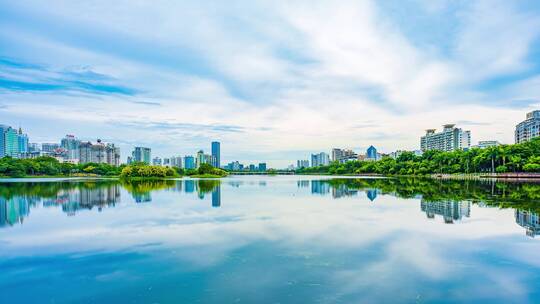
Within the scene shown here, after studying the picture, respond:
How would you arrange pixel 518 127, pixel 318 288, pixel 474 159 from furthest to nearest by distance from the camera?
pixel 518 127
pixel 474 159
pixel 318 288

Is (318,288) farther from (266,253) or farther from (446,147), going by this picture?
(446,147)

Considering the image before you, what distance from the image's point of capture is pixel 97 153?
187m

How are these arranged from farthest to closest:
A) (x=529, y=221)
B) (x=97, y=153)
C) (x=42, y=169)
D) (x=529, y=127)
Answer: (x=97, y=153), (x=529, y=127), (x=42, y=169), (x=529, y=221)

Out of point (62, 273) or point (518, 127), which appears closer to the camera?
point (62, 273)

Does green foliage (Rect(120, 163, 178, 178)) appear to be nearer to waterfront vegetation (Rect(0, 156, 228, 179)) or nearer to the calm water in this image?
waterfront vegetation (Rect(0, 156, 228, 179))

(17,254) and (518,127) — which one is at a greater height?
(518,127)

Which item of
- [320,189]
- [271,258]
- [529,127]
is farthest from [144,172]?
[529,127]

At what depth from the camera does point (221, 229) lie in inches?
588

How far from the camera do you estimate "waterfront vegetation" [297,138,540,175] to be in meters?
68.9

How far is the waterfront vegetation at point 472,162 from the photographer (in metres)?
68.9

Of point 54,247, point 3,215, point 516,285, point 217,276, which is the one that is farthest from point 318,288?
point 3,215

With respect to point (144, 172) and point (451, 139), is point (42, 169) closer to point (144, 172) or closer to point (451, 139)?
point (144, 172)

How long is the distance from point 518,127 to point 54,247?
6435 inches

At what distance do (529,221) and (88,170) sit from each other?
11163 cm
